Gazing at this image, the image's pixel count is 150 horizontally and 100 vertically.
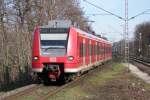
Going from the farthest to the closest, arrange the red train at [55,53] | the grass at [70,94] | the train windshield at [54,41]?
the train windshield at [54,41]
the red train at [55,53]
the grass at [70,94]

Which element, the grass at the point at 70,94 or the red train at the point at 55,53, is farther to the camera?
the red train at the point at 55,53

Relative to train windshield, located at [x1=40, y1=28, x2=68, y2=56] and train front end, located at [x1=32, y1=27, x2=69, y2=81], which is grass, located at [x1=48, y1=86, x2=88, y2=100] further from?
train windshield, located at [x1=40, y1=28, x2=68, y2=56]

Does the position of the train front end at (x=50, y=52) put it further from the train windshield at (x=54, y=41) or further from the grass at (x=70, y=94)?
the grass at (x=70, y=94)

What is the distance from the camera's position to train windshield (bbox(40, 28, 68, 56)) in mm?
23047

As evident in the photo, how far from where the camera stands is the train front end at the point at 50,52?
22969 millimetres

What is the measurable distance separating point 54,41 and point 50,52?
1.89ft

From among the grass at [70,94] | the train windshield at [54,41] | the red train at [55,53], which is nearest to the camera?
the grass at [70,94]

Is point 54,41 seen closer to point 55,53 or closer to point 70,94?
point 55,53

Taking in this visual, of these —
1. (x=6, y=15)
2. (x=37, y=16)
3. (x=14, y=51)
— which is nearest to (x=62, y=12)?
(x=37, y=16)

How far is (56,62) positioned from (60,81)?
87.3 inches

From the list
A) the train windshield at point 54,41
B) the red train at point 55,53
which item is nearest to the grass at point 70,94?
the red train at point 55,53

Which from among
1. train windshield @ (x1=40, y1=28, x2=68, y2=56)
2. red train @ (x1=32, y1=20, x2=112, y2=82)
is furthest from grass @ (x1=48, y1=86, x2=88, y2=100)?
train windshield @ (x1=40, y1=28, x2=68, y2=56)

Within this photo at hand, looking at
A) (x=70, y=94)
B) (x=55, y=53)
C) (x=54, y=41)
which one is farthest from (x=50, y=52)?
(x=70, y=94)

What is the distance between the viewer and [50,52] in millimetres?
23109
